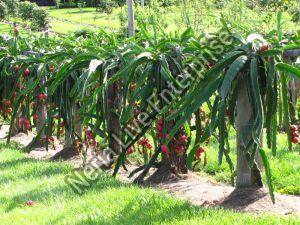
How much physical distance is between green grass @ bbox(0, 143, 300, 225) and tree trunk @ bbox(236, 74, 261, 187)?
57 cm

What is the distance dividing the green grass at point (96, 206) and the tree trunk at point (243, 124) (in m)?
0.57

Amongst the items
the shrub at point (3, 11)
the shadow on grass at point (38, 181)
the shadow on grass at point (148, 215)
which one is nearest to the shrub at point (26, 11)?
the shrub at point (3, 11)

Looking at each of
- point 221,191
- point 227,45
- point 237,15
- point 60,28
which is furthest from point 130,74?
point 60,28

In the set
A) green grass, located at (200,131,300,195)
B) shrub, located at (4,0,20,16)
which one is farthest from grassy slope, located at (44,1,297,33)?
shrub, located at (4,0,20,16)

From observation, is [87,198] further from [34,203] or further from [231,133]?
[231,133]

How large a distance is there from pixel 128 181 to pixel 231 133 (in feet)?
9.76

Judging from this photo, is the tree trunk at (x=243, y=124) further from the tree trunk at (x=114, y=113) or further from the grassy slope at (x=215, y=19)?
the grassy slope at (x=215, y=19)

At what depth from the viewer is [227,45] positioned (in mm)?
4289

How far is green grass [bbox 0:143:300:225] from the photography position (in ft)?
12.1

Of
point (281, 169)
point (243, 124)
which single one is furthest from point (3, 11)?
point (243, 124)

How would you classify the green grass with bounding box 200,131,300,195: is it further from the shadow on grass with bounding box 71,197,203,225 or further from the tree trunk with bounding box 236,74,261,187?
the shadow on grass with bounding box 71,197,203,225

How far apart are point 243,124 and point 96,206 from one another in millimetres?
1345

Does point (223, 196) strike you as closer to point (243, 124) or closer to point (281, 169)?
point (243, 124)

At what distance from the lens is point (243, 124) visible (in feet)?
13.9
